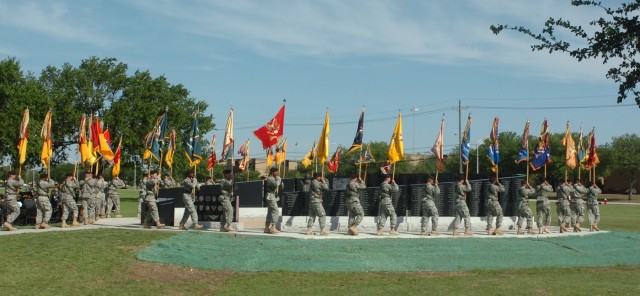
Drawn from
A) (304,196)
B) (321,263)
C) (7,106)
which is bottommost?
(321,263)

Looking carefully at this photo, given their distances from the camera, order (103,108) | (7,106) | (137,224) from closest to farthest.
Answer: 1. (137,224)
2. (7,106)
3. (103,108)

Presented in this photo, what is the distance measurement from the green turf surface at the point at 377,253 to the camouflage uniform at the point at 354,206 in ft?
5.51

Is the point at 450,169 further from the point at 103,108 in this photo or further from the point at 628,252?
the point at 628,252

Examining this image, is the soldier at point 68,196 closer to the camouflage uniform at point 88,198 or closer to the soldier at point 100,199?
the camouflage uniform at point 88,198

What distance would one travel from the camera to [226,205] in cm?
2330

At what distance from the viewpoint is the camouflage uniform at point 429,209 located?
24.0 m

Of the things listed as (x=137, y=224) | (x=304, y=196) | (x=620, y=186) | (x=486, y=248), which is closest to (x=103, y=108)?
(x=137, y=224)

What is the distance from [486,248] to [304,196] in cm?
629

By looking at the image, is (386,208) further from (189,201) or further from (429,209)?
(189,201)

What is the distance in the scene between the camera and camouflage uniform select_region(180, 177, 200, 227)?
2388 centimetres

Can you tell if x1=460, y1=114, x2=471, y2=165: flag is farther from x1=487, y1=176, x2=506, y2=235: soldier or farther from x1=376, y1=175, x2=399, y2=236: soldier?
x1=376, y1=175, x2=399, y2=236: soldier

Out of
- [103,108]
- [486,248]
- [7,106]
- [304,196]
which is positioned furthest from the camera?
[103,108]

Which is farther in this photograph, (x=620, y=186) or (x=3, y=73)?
(x=620, y=186)

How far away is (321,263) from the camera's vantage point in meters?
17.8
